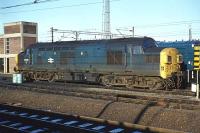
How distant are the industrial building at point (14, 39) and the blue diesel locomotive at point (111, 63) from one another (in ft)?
80.6

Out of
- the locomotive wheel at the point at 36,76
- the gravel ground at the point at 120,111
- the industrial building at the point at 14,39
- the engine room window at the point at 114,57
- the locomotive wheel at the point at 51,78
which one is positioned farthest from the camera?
the industrial building at the point at 14,39

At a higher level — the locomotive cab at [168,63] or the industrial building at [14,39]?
the industrial building at [14,39]

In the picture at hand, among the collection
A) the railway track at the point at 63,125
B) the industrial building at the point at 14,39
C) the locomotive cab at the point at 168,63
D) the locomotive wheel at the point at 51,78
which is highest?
the industrial building at the point at 14,39

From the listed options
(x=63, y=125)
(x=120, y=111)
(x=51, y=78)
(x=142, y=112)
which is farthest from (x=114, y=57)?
(x=63, y=125)

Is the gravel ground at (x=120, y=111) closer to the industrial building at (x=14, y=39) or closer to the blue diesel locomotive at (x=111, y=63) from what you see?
the blue diesel locomotive at (x=111, y=63)

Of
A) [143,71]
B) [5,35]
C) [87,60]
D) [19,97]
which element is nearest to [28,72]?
[87,60]

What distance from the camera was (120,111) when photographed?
15203 mm

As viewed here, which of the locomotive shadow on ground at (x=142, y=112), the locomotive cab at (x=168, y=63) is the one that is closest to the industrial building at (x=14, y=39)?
the locomotive cab at (x=168, y=63)

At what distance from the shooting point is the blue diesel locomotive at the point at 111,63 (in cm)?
2250

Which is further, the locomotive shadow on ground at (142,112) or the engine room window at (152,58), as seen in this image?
the engine room window at (152,58)

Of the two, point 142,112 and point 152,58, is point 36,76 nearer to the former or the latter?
point 152,58

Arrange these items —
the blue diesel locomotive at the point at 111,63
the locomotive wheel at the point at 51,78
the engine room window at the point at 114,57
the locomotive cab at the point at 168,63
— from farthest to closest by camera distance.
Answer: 1. the locomotive wheel at the point at 51,78
2. the engine room window at the point at 114,57
3. the blue diesel locomotive at the point at 111,63
4. the locomotive cab at the point at 168,63

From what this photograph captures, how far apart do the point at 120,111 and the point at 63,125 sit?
13.7ft

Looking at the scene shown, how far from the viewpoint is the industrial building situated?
55062 mm
